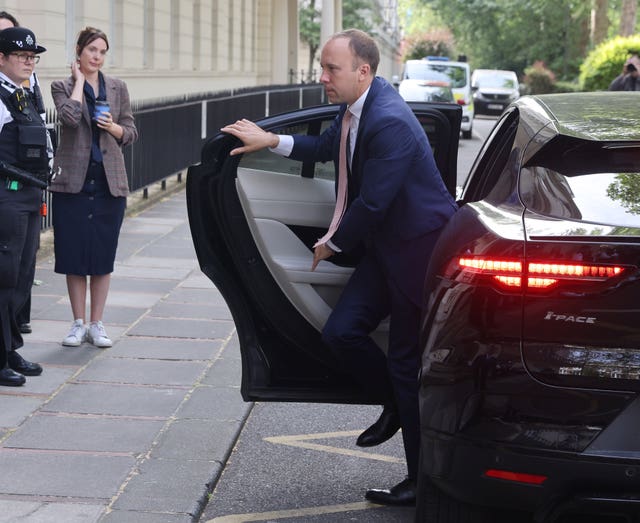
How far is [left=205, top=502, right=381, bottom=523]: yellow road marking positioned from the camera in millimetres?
4586

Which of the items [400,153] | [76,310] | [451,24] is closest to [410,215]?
[400,153]

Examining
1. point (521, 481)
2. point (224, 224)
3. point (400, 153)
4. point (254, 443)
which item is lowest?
point (254, 443)

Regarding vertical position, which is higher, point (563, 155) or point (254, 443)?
point (563, 155)

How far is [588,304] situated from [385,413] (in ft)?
5.87

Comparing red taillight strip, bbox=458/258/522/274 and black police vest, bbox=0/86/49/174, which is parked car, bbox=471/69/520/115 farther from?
red taillight strip, bbox=458/258/522/274

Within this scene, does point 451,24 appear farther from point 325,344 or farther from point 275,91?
point 325,344

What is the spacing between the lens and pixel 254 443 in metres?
5.58

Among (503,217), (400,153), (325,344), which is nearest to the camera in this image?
(503,217)

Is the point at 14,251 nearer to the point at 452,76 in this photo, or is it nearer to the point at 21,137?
the point at 21,137

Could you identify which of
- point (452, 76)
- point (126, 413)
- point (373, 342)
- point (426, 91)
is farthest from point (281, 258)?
point (452, 76)

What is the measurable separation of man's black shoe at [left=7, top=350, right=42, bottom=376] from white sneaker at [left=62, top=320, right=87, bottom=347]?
684mm

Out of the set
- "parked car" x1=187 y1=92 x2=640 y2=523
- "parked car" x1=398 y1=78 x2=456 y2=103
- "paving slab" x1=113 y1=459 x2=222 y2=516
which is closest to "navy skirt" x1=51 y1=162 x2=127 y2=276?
"paving slab" x1=113 y1=459 x2=222 y2=516

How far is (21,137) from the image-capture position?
6082 millimetres

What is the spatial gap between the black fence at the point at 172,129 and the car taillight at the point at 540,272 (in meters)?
8.07
